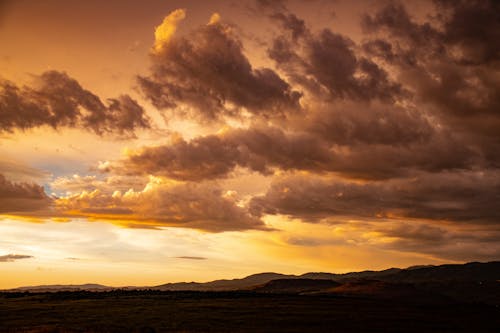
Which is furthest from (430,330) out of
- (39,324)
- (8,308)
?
(8,308)

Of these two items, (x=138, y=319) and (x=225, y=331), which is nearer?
(x=225, y=331)

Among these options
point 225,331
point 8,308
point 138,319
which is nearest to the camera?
point 225,331

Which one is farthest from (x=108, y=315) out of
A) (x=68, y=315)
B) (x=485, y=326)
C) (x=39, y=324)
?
(x=485, y=326)

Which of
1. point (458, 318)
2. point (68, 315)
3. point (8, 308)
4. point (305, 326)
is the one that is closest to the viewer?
point (305, 326)

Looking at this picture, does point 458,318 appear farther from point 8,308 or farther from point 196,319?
point 8,308

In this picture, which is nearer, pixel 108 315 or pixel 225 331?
pixel 225 331

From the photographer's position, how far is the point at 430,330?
81312mm

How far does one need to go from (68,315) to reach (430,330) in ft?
232

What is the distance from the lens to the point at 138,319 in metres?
89.6

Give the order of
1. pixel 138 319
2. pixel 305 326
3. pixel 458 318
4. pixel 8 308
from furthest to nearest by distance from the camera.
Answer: pixel 8 308 < pixel 458 318 < pixel 138 319 < pixel 305 326

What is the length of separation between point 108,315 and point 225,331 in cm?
3501

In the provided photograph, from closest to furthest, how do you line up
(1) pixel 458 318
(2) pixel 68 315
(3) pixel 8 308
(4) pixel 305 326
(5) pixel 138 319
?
(4) pixel 305 326 → (5) pixel 138 319 → (2) pixel 68 315 → (1) pixel 458 318 → (3) pixel 8 308

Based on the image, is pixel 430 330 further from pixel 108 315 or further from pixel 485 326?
pixel 108 315

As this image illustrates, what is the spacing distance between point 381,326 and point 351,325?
5237 mm
